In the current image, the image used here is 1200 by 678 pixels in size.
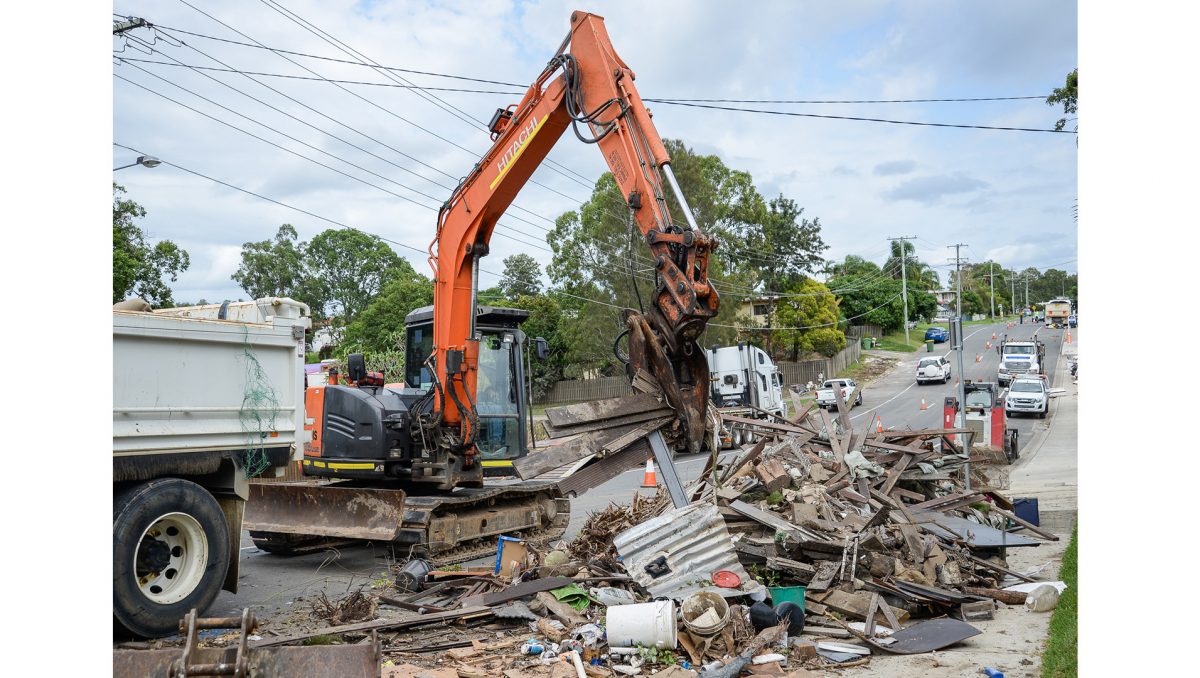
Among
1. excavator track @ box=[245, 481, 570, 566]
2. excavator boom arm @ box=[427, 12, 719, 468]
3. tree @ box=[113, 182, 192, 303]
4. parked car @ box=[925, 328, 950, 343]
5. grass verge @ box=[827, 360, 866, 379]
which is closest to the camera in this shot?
excavator boom arm @ box=[427, 12, 719, 468]

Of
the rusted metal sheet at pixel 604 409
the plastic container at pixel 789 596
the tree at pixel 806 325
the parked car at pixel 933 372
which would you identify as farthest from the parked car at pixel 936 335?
the rusted metal sheet at pixel 604 409

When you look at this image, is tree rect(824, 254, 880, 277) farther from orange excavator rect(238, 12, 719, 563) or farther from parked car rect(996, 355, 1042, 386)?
orange excavator rect(238, 12, 719, 563)

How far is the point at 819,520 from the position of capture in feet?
29.3

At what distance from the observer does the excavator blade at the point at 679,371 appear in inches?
294

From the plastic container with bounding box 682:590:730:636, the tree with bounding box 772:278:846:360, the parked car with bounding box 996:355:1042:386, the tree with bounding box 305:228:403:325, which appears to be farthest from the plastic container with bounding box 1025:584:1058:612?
the tree with bounding box 305:228:403:325

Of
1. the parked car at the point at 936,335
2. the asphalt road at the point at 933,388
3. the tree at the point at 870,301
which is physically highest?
the tree at the point at 870,301

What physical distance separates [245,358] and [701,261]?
4.09 metres

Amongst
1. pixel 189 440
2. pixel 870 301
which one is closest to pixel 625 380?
pixel 189 440

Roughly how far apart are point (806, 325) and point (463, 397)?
150ft

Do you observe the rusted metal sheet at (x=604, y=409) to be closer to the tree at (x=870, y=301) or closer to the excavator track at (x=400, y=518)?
the excavator track at (x=400, y=518)

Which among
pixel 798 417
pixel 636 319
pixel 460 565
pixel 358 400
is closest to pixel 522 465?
pixel 636 319

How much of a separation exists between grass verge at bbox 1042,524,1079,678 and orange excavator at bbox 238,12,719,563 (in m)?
3.14

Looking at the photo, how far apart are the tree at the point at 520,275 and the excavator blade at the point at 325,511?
46838 mm

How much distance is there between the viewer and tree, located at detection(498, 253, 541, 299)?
195ft
